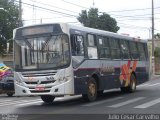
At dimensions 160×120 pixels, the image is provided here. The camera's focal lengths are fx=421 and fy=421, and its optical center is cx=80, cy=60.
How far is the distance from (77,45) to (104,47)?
279cm

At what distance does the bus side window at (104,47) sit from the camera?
18781mm

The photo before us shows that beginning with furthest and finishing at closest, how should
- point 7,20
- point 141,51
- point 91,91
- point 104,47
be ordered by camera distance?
point 7,20 < point 141,51 < point 104,47 < point 91,91

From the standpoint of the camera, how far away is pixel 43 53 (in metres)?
16.1

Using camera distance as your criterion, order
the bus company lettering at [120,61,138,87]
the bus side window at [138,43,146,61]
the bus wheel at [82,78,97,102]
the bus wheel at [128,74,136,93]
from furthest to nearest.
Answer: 1. the bus side window at [138,43,146,61]
2. the bus wheel at [128,74,136,93]
3. the bus company lettering at [120,61,138,87]
4. the bus wheel at [82,78,97,102]

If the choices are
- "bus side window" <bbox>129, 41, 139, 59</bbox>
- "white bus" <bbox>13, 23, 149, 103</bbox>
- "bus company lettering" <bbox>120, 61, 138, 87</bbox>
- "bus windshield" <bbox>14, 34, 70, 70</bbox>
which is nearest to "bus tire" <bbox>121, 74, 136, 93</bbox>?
"bus company lettering" <bbox>120, 61, 138, 87</bbox>

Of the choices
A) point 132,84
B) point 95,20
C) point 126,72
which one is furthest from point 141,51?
point 95,20

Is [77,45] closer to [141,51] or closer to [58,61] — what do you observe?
[58,61]

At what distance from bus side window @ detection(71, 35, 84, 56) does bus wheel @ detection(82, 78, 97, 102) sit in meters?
1.37

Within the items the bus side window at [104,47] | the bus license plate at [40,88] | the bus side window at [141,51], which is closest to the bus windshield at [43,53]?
the bus license plate at [40,88]

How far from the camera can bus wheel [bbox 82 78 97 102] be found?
17.3m

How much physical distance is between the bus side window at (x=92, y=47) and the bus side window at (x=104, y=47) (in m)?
0.49

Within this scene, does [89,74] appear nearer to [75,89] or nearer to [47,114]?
[75,89]

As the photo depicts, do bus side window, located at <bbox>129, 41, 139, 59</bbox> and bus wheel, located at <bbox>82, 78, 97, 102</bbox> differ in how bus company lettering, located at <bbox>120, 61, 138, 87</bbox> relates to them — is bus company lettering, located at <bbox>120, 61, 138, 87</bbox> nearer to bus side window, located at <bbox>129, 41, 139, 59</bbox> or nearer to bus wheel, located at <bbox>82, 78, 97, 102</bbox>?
bus side window, located at <bbox>129, 41, 139, 59</bbox>

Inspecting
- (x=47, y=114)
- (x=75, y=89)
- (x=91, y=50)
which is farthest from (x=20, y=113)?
(x=91, y=50)
